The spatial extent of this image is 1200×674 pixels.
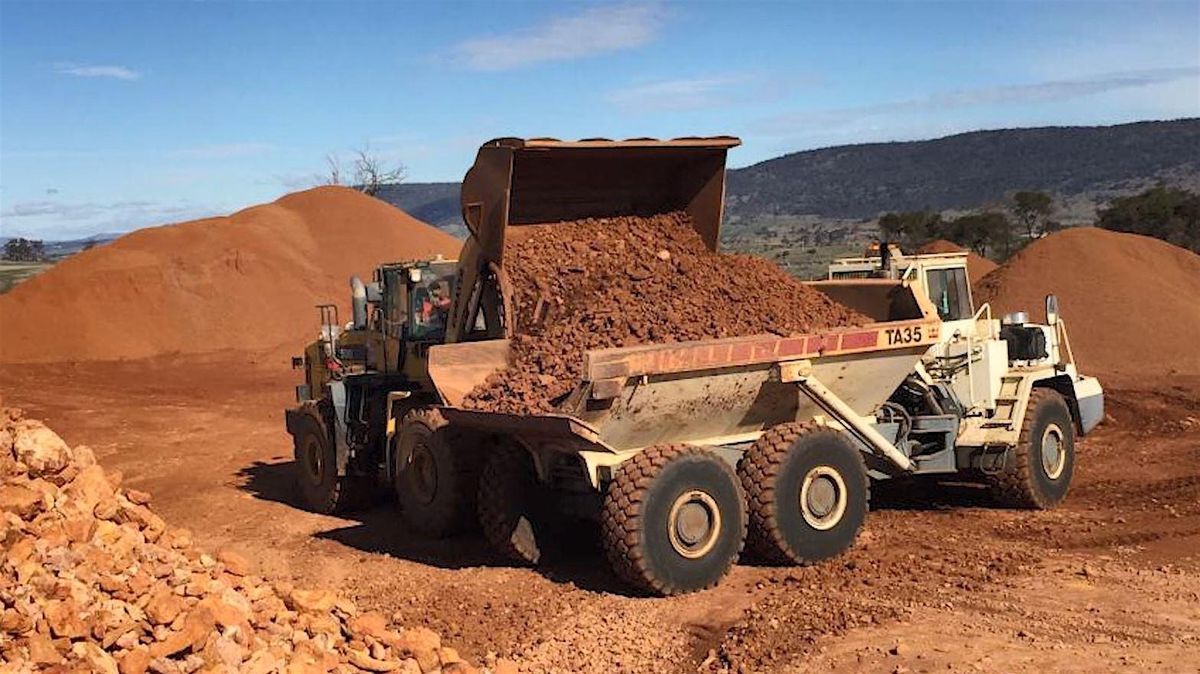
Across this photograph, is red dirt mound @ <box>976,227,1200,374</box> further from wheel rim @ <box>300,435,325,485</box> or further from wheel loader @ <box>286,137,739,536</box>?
wheel rim @ <box>300,435,325,485</box>

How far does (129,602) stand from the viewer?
5250 millimetres

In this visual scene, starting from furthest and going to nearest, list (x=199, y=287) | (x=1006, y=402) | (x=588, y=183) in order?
(x=199, y=287)
(x=1006, y=402)
(x=588, y=183)

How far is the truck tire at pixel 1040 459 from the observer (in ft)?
33.4

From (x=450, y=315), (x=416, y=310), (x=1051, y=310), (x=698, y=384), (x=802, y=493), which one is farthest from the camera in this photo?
(x=1051, y=310)

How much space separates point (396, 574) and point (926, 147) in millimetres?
96832

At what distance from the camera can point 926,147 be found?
99.4 metres

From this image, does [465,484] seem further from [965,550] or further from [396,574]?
[965,550]

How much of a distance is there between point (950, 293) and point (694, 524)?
4288 millimetres

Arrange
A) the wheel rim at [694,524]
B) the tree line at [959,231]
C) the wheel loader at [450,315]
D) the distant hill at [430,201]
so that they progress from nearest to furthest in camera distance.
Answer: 1. the wheel rim at [694,524]
2. the wheel loader at [450,315]
3. the tree line at [959,231]
4. the distant hill at [430,201]

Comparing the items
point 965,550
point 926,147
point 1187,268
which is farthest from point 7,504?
point 926,147

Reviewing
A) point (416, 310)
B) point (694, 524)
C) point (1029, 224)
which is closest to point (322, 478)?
point (416, 310)

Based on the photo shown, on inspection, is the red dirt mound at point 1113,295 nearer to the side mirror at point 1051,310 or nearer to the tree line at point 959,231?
the side mirror at point 1051,310

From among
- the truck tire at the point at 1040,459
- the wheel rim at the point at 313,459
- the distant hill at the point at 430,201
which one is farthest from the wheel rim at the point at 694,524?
the distant hill at the point at 430,201

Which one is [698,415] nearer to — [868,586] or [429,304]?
[868,586]
